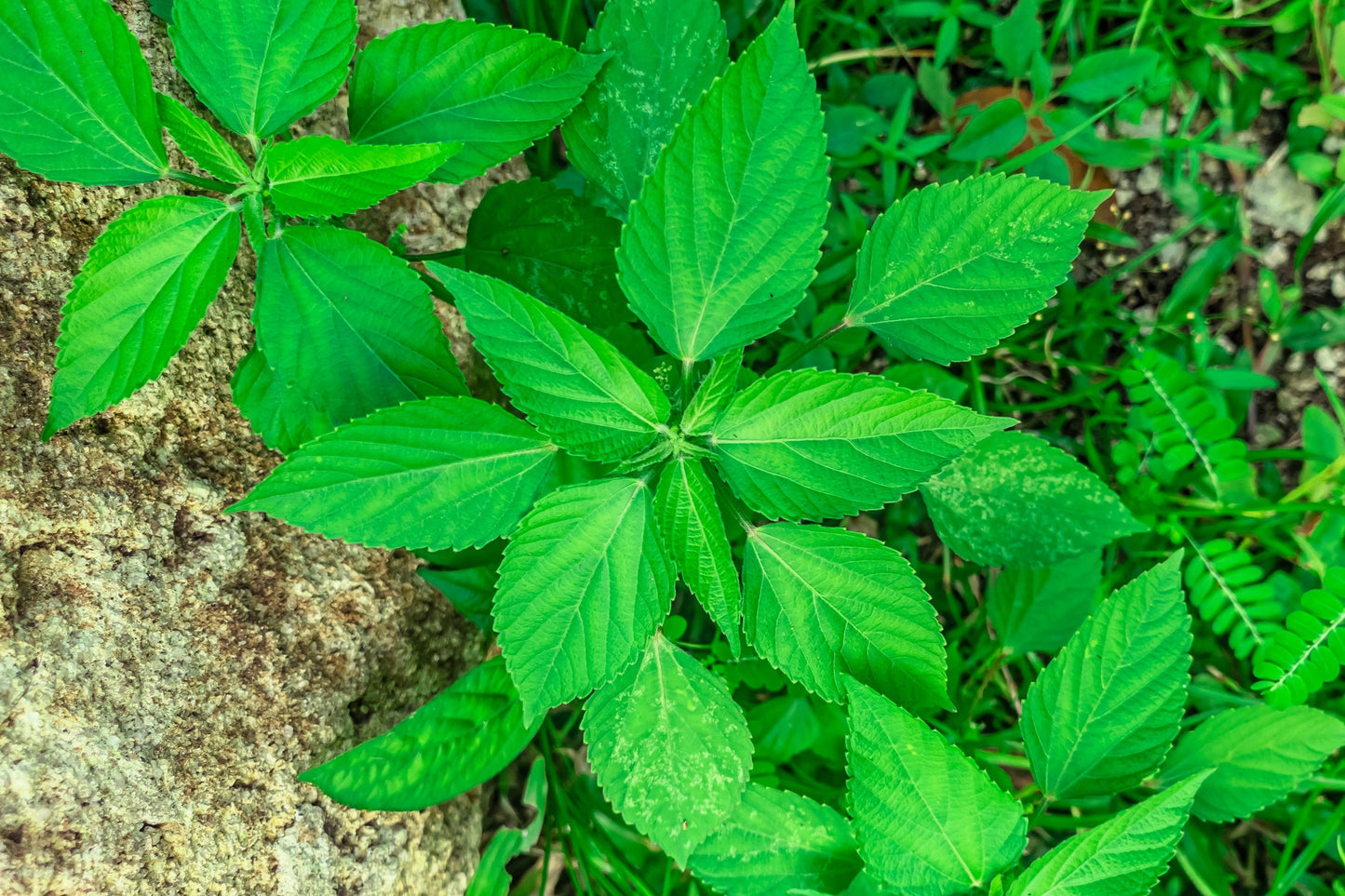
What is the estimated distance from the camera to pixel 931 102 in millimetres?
2635

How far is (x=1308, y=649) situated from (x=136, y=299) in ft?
9.18

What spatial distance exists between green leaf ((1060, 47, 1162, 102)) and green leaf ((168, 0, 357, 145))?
2.12 metres

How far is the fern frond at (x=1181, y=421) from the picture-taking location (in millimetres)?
2410

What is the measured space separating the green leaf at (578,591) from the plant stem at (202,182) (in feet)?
2.94

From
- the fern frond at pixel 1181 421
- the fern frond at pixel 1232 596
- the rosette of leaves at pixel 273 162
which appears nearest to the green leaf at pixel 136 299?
the rosette of leaves at pixel 273 162

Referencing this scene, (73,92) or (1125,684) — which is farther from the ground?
(73,92)

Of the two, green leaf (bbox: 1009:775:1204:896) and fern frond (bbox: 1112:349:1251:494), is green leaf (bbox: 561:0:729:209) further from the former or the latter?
green leaf (bbox: 1009:775:1204:896)

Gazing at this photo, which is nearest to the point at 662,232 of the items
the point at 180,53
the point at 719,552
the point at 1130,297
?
the point at 719,552

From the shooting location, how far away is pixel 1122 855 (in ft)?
5.28

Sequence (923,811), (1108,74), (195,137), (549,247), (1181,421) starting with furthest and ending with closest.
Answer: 1. (1108,74)
2. (1181,421)
3. (549,247)
4. (923,811)
5. (195,137)

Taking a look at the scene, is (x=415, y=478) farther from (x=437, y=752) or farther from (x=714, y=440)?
(x=437, y=752)

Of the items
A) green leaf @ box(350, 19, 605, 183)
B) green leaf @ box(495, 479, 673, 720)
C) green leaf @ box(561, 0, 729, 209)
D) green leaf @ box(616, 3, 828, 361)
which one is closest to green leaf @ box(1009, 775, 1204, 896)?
green leaf @ box(495, 479, 673, 720)

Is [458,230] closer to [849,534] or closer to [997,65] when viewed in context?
[849,534]

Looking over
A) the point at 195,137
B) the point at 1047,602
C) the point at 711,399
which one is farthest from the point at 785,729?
the point at 195,137
